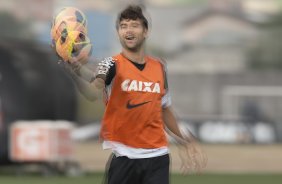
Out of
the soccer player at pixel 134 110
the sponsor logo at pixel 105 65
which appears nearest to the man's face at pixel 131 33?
the soccer player at pixel 134 110

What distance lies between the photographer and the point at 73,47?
6664mm

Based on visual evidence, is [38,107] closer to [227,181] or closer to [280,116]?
[227,181]

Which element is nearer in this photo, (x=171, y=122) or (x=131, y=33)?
(x=131, y=33)

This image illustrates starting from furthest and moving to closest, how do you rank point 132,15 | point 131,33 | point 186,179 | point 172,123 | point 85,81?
point 186,179 → point 172,123 → point 132,15 → point 131,33 → point 85,81

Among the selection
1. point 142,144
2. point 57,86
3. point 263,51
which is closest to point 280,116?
point 263,51

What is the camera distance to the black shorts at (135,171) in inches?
274

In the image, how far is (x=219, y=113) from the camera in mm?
35344

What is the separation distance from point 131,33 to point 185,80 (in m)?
30.9

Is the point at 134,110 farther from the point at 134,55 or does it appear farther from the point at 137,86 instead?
the point at 134,55

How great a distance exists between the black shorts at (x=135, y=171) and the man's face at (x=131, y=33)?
2.63ft

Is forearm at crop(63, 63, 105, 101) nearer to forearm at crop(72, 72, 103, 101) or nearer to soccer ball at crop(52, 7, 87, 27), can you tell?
forearm at crop(72, 72, 103, 101)

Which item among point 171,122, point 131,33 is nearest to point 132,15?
point 131,33

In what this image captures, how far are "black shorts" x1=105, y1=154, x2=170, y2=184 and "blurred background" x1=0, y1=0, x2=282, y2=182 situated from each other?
34.7ft

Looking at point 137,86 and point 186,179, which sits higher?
point 137,86
